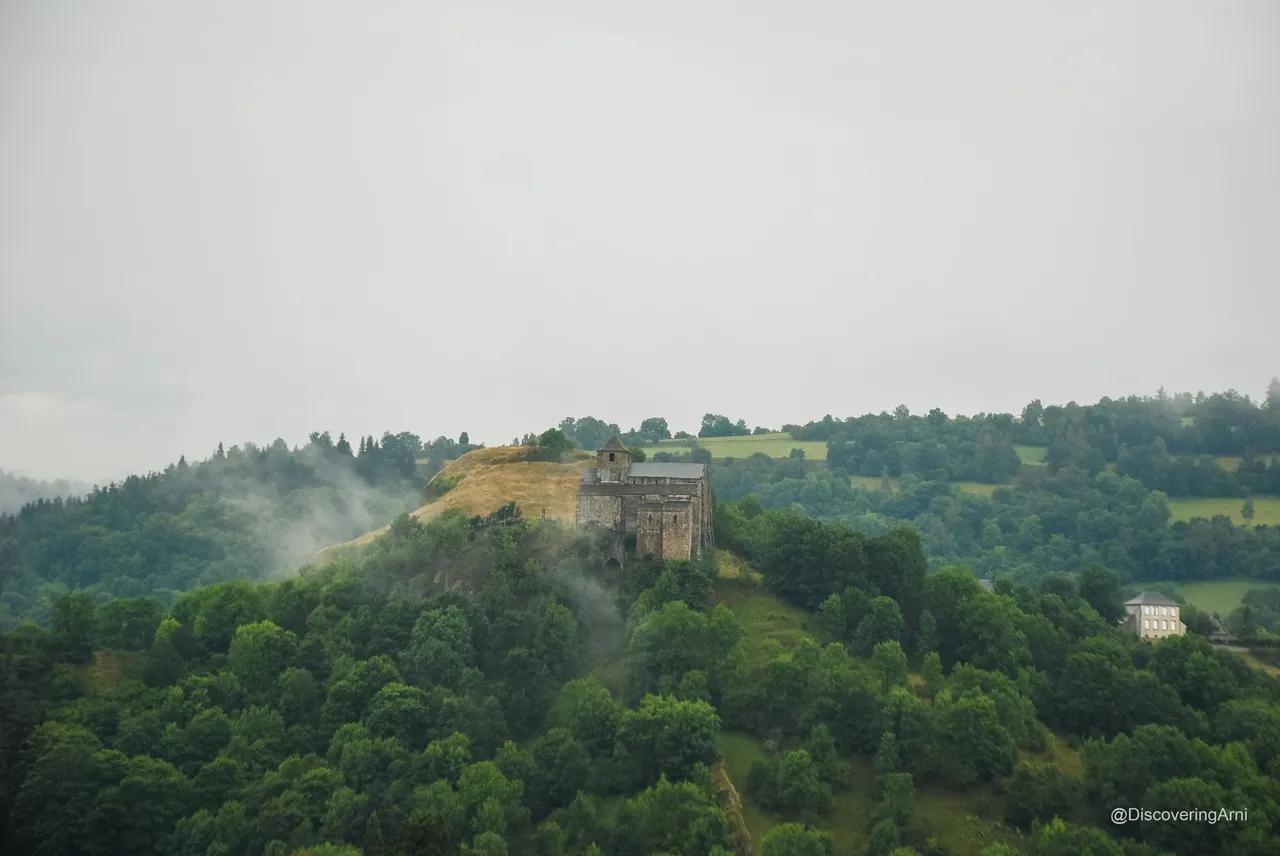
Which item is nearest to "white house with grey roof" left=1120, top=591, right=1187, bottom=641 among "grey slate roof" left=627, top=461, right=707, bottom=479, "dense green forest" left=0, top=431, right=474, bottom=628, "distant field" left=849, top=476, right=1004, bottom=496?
"grey slate roof" left=627, top=461, right=707, bottom=479

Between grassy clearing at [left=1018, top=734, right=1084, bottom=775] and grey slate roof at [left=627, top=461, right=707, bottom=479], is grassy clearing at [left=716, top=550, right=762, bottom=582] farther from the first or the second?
grassy clearing at [left=1018, top=734, right=1084, bottom=775]

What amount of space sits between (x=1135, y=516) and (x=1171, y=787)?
8469cm

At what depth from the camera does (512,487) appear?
84.9m

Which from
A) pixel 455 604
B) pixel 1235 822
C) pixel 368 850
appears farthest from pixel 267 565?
pixel 1235 822

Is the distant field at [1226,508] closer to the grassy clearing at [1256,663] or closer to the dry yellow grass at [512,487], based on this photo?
the grassy clearing at [1256,663]

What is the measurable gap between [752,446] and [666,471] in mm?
97337

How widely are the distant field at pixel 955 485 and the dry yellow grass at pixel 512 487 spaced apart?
87.1 metres

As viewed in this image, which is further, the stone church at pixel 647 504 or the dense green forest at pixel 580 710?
the stone church at pixel 647 504

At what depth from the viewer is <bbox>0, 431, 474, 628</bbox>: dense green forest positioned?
13200 centimetres

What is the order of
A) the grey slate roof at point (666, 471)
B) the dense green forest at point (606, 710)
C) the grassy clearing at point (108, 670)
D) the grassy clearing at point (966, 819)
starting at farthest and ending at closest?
the grey slate roof at point (666, 471)
the grassy clearing at point (108, 670)
the grassy clearing at point (966, 819)
the dense green forest at point (606, 710)

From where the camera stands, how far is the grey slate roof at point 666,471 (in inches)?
3255

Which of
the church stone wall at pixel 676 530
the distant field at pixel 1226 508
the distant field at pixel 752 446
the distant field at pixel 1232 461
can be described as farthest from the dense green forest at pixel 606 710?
the distant field at pixel 752 446

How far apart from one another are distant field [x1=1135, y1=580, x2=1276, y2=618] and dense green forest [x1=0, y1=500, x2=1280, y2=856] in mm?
43058

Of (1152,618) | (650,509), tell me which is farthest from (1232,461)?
(650,509)
